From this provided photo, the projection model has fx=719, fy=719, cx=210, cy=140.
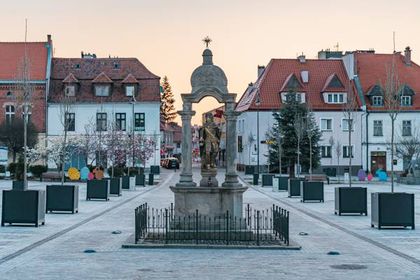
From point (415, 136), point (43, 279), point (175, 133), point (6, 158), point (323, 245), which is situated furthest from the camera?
point (175, 133)

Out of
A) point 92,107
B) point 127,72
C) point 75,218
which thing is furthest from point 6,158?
point 75,218

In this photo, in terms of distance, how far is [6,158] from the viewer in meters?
65.3

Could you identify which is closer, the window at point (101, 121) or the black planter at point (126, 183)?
the black planter at point (126, 183)

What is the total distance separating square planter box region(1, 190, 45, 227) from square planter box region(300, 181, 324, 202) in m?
15.5

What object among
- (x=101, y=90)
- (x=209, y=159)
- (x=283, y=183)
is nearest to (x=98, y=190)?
(x=283, y=183)

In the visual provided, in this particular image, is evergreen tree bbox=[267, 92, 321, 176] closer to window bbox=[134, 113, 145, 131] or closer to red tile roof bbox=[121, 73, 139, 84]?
window bbox=[134, 113, 145, 131]

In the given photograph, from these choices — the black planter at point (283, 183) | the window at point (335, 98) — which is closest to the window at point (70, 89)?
the window at point (335, 98)

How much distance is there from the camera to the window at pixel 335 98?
7325cm

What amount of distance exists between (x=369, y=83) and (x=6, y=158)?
120 ft

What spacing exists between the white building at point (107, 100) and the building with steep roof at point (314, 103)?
29.8 ft

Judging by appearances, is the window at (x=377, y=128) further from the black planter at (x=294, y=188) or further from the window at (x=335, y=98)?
the black planter at (x=294, y=188)

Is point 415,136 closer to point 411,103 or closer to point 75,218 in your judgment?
point 411,103

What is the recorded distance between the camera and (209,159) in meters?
20.1

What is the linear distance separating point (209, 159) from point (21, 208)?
19.1 ft
